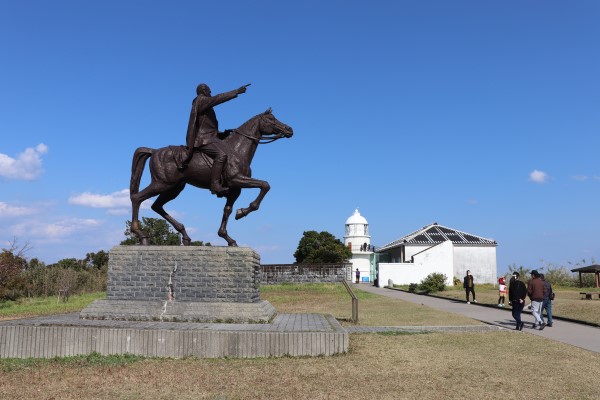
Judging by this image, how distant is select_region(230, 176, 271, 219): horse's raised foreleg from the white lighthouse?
50.6 meters

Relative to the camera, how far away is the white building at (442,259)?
38844mm

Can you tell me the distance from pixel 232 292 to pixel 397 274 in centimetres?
3106

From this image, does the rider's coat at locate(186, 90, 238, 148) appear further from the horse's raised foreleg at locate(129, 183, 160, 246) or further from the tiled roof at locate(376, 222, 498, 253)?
the tiled roof at locate(376, 222, 498, 253)

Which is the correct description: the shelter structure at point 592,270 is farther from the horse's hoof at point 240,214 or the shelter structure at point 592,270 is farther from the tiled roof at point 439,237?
the horse's hoof at point 240,214

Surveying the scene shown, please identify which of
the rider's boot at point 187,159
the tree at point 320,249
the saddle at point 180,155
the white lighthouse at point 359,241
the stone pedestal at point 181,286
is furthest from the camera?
the white lighthouse at point 359,241

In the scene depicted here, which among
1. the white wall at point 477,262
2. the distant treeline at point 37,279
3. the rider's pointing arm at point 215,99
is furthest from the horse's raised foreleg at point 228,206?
the white wall at point 477,262

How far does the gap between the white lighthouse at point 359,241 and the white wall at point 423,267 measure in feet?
67.0

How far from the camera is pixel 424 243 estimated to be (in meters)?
43.7

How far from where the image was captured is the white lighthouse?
61.3 metres

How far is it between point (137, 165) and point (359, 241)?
2159 inches

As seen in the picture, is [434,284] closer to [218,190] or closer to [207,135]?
[218,190]

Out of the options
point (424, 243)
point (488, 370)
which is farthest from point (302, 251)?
point (488, 370)

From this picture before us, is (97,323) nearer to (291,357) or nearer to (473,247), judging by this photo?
(291,357)

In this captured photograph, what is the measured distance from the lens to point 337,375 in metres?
6.88
